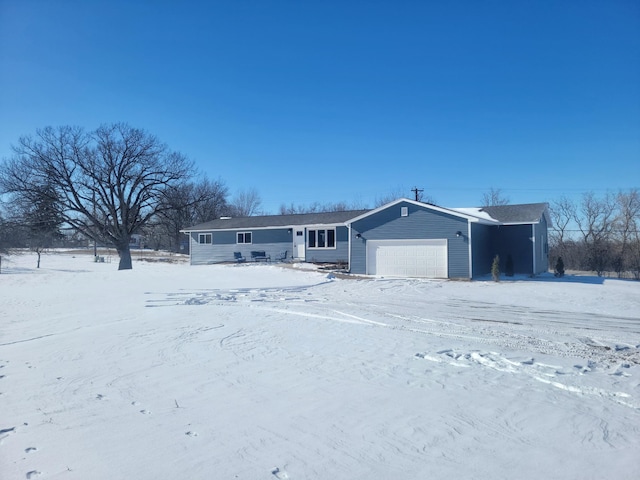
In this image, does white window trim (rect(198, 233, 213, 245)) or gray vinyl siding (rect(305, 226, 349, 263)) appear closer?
gray vinyl siding (rect(305, 226, 349, 263))

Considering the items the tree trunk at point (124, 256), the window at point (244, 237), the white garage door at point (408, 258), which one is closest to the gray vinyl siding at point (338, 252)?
the white garage door at point (408, 258)

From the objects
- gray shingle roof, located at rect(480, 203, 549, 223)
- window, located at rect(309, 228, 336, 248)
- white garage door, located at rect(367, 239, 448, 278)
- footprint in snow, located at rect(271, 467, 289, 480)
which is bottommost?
footprint in snow, located at rect(271, 467, 289, 480)

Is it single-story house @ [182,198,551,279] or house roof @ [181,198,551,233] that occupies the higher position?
house roof @ [181,198,551,233]

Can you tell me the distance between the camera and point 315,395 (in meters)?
5.13

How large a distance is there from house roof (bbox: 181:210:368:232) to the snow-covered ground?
16762 millimetres

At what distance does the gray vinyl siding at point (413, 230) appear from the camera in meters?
20.2

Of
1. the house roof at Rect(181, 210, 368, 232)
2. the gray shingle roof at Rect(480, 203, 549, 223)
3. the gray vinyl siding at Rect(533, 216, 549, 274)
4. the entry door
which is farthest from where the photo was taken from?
the entry door

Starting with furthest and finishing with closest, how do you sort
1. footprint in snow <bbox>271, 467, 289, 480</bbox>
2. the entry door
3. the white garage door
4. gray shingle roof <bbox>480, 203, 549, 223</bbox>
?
the entry door → gray shingle roof <bbox>480, 203, 549, 223</bbox> → the white garage door → footprint in snow <bbox>271, 467, 289, 480</bbox>

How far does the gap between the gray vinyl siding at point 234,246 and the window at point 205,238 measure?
26 cm

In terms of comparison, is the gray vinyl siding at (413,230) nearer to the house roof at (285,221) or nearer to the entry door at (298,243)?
the house roof at (285,221)

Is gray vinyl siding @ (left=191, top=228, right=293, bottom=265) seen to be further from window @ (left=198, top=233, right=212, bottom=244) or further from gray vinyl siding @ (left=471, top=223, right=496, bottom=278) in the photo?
gray vinyl siding @ (left=471, top=223, right=496, bottom=278)

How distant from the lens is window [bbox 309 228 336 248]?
27405mm

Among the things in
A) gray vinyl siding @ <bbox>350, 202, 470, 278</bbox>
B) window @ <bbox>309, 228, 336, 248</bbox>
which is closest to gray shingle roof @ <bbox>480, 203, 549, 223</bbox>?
gray vinyl siding @ <bbox>350, 202, 470, 278</bbox>

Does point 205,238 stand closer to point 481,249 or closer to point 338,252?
point 338,252
